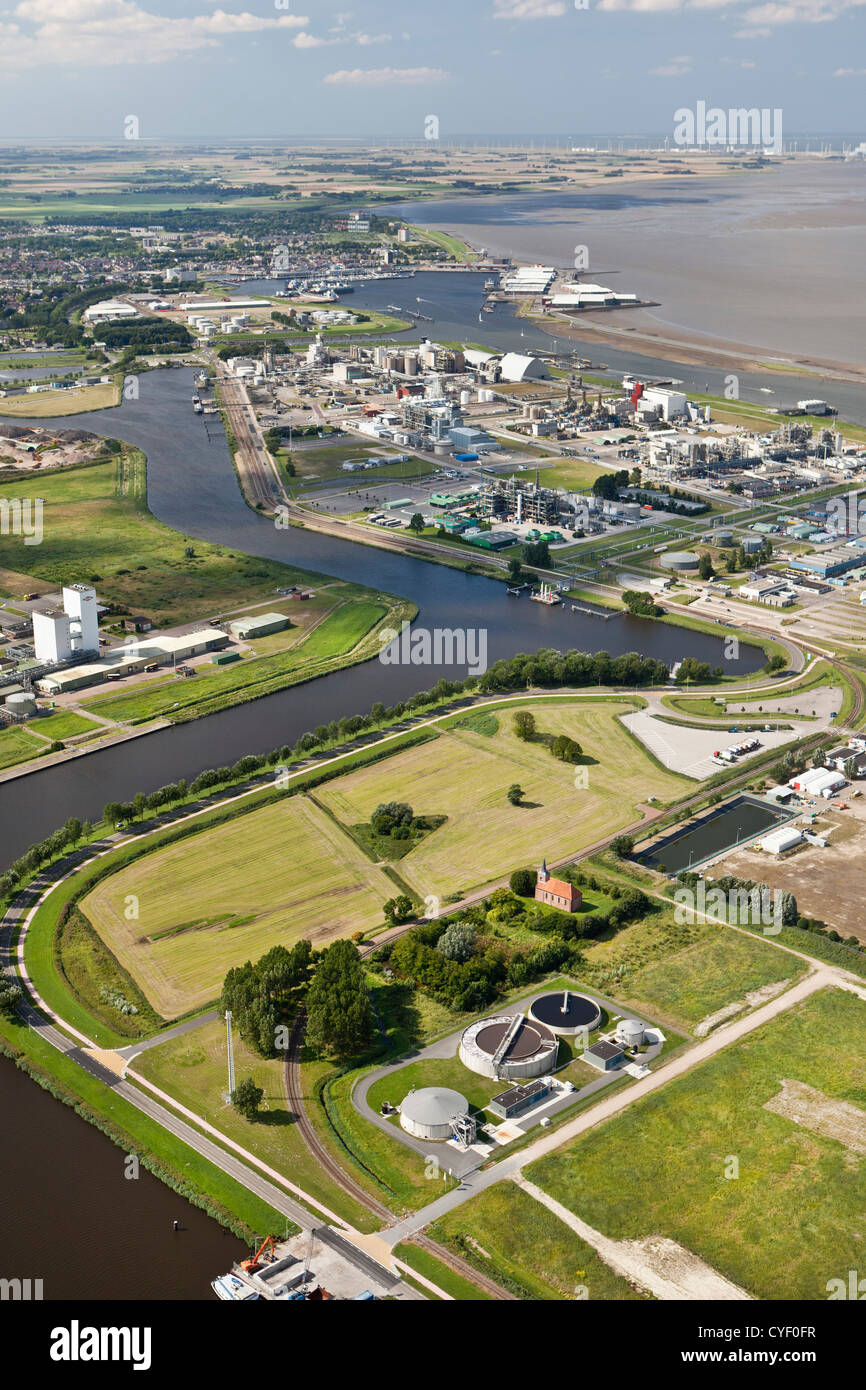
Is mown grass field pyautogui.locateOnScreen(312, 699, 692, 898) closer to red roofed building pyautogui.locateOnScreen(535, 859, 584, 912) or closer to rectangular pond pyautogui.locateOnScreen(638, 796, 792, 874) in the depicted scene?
rectangular pond pyautogui.locateOnScreen(638, 796, 792, 874)

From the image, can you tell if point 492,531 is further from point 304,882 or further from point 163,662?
point 304,882

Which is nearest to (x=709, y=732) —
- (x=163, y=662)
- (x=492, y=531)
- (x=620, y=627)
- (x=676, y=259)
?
(x=620, y=627)

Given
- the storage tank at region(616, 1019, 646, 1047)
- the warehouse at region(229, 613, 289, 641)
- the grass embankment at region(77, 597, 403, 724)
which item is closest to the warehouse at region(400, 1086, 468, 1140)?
the storage tank at region(616, 1019, 646, 1047)

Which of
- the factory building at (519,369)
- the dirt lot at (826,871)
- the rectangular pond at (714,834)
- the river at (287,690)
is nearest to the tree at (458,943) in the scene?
the rectangular pond at (714,834)

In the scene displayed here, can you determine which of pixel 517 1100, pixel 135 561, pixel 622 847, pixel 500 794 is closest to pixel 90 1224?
pixel 517 1100

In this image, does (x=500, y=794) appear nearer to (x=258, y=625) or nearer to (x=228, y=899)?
(x=228, y=899)

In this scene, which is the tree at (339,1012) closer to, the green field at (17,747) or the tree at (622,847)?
the tree at (622,847)
